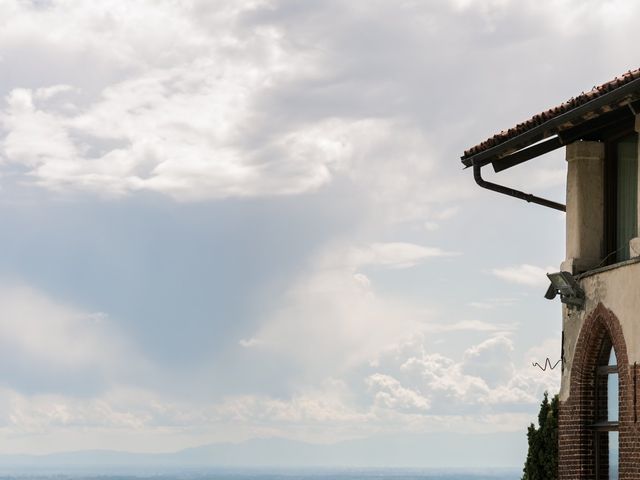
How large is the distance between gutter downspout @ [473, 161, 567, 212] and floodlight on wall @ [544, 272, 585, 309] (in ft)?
5.15

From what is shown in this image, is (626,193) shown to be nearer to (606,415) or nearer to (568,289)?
(568,289)

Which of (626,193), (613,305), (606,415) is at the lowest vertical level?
(606,415)

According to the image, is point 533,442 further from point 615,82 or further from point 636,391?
point 615,82

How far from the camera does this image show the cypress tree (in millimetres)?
23281

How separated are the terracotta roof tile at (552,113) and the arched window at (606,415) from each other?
295 centimetres

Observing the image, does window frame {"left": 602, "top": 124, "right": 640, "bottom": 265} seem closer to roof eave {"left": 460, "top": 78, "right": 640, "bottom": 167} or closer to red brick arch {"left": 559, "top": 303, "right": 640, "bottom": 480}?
roof eave {"left": 460, "top": 78, "right": 640, "bottom": 167}


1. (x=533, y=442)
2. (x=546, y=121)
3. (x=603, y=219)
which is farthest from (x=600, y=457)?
(x=533, y=442)

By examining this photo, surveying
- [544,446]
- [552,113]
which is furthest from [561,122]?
[544,446]

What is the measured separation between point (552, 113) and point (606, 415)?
391 cm

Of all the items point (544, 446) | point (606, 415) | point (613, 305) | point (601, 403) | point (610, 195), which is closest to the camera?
point (613, 305)

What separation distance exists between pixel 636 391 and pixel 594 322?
4.47 feet

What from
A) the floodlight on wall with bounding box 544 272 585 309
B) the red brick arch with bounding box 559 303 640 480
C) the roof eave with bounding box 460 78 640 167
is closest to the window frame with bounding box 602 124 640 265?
the floodlight on wall with bounding box 544 272 585 309

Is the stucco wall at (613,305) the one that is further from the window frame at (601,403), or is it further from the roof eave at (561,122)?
the roof eave at (561,122)

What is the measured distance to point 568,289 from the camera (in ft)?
52.0
